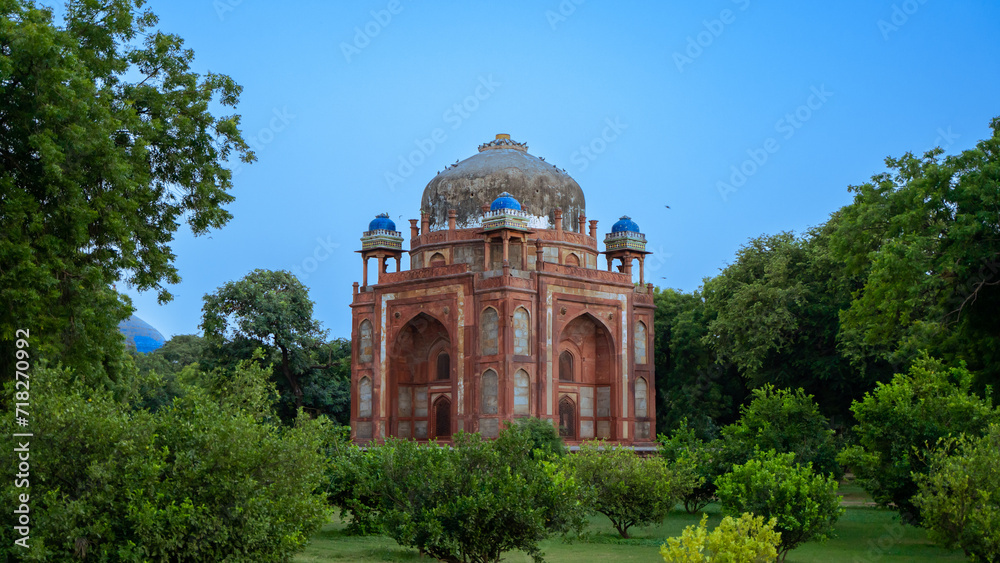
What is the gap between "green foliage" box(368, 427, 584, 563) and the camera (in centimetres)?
1137

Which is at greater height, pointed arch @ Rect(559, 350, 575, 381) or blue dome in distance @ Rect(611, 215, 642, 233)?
blue dome in distance @ Rect(611, 215, 642, 233)

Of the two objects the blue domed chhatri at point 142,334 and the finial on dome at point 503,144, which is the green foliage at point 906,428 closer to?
the finial on dome at point 503,144

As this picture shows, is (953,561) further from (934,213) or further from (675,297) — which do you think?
(675,297)

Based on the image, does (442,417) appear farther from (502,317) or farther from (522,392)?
(502,317)

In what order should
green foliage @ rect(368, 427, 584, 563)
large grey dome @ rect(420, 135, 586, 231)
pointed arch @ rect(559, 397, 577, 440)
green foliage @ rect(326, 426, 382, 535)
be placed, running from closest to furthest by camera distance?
green foliage @ rect(368, 427, 584, 563), green foliage @ rect(326, 426, 382, 535), pointed arch @ rect(559, 397, 577, 440), large grey dome @ rect(420, 135, 586, 231)

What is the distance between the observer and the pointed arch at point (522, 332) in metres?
28.0

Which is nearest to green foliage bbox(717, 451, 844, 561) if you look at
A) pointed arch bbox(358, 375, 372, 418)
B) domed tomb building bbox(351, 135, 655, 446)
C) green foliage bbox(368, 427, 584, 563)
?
green foliage bbox(368, 427, 584, 563)

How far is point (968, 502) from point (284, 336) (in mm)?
25777

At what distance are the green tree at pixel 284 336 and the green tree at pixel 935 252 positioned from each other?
19.4m

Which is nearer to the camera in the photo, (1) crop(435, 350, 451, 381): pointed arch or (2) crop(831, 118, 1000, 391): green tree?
(2) crop(831, 118, 1000, 391): green tree

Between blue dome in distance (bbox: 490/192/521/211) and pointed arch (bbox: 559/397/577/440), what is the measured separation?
235 inches

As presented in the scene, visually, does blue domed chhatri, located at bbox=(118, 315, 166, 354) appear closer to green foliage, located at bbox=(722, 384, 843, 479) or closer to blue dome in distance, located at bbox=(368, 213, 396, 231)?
blue dome in distance, located at bbox=(368, 213, 396, 231)

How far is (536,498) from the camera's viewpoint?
11805 millimetres

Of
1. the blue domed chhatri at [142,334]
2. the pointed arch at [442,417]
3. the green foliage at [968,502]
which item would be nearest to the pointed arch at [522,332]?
the pointed arch at [442,417]
